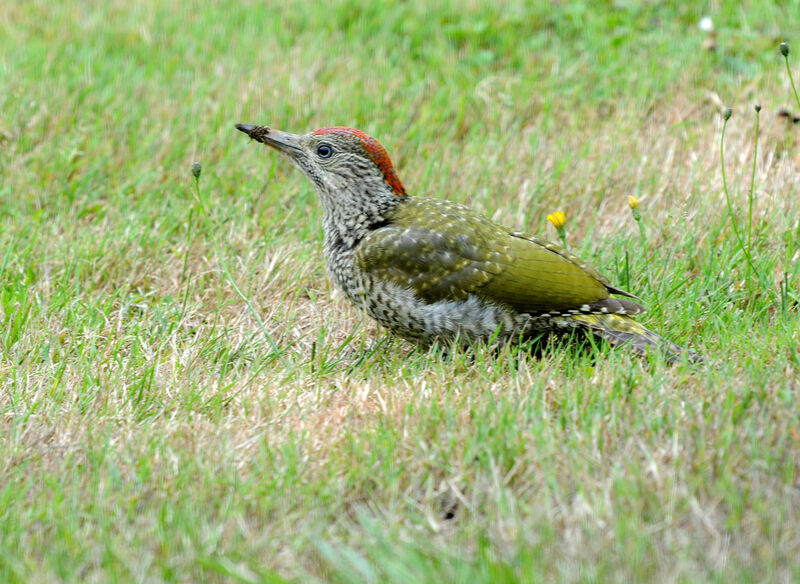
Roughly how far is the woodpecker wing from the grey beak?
57 centimetres

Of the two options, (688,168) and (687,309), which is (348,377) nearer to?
(687,309)

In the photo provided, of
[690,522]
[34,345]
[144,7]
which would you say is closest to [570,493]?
[690,522]

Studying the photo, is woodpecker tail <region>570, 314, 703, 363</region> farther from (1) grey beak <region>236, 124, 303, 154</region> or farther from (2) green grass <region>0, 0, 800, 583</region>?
(1) grey beak <region>236, 124, 303, 154</region>

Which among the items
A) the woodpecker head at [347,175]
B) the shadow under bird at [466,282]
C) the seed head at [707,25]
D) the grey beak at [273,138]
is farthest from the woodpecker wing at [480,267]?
the seed head at [707,25]

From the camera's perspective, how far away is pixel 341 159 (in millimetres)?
4520

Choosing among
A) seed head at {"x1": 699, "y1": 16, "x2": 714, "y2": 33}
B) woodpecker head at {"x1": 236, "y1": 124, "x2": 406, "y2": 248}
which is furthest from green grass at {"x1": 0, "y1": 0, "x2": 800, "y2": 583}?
woodpecker head at {"x1": 236, "y1": 124, "x2": 406, "y2": 248}

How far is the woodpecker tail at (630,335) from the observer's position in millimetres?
3833

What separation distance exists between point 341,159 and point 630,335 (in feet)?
4.68

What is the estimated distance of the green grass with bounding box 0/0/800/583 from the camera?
2863mm

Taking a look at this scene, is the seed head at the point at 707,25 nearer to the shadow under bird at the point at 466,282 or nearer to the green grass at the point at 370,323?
the green grass at the point at 370,323

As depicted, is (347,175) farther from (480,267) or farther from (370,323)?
(480,267)

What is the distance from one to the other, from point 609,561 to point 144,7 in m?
6.13

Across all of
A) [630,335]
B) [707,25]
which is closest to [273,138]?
[630,335]

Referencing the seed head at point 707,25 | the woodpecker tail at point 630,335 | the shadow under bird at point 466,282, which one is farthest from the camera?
the seed head at point 707,25
